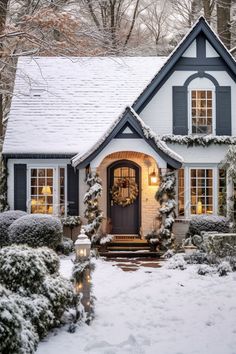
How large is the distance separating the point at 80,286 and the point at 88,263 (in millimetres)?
398

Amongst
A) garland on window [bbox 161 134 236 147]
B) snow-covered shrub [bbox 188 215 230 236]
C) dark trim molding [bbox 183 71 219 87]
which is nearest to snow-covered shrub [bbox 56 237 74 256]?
snow-covered shrub [bbox 188 215 230 236]

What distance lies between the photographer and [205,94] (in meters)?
16.2

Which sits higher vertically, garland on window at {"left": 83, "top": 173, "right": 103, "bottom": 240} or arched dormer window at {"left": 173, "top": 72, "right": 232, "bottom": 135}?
arched dormer window at {"left": 173, "top": 72, "right": 232, "bottom": 135}

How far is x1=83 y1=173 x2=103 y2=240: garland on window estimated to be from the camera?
1421 cm

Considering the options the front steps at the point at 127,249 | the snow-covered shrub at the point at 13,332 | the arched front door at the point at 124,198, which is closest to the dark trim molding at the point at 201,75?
the arched front door at the point at 124,198

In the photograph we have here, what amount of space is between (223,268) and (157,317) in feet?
10.6

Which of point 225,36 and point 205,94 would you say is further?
point 225,36

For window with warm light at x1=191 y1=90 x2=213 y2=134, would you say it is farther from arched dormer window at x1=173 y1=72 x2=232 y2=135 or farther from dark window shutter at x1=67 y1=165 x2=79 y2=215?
dark window shutter at x1=67 y1=165 x2=79 y2=215

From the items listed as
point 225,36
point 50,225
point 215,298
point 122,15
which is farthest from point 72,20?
point 122,15

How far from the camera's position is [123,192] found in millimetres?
16000

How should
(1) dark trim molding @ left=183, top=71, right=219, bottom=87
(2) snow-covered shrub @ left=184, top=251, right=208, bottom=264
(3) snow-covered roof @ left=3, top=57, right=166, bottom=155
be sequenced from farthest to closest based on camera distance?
1. (3) snow-covered roof @ left=3, top=57, right=166, bottom=155
2. (1) dark trim molding @ left=183, top=71, right=219, bottom=87
3. (2) snow-covered shrub @ left=184, top=251, right=208, bottom=264

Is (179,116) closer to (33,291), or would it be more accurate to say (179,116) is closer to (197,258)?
(197,258)

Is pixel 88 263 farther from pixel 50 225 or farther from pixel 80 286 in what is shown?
pixel 50 225

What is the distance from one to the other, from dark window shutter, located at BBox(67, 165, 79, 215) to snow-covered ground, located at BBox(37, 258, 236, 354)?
4799 mm
